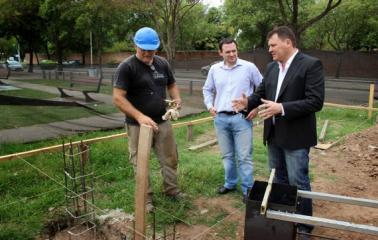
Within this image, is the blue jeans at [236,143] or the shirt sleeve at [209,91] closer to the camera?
the blue jeans at [236,143]

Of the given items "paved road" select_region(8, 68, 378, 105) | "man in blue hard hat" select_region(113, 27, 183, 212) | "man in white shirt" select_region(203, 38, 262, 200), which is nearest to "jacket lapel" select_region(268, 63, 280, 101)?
"man in white shirt" select_region(203, 38, 262, 200)

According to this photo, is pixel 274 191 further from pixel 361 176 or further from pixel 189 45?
pixel 189 45

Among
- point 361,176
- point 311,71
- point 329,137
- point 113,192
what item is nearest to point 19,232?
point 113,192

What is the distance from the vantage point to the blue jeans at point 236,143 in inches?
169

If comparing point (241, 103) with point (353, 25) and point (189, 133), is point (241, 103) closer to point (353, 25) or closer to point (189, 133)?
point (189, 133)

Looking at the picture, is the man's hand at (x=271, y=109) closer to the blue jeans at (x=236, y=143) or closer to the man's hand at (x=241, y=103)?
the man's hand at (x=241, y=103)

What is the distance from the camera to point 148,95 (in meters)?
3.93

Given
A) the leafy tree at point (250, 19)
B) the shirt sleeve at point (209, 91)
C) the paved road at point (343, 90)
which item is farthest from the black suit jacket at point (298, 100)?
the leafy tree at point (250, 19)

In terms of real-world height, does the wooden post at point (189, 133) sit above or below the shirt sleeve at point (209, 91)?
below

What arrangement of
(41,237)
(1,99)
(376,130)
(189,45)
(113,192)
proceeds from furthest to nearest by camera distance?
(189,45)
(1,99)
(376,130)
(113,192)
(41,237)

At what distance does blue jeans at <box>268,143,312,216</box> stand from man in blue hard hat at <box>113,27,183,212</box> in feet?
3.67

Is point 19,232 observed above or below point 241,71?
below

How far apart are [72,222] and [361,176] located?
398 centimetres

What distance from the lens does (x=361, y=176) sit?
217 inches
